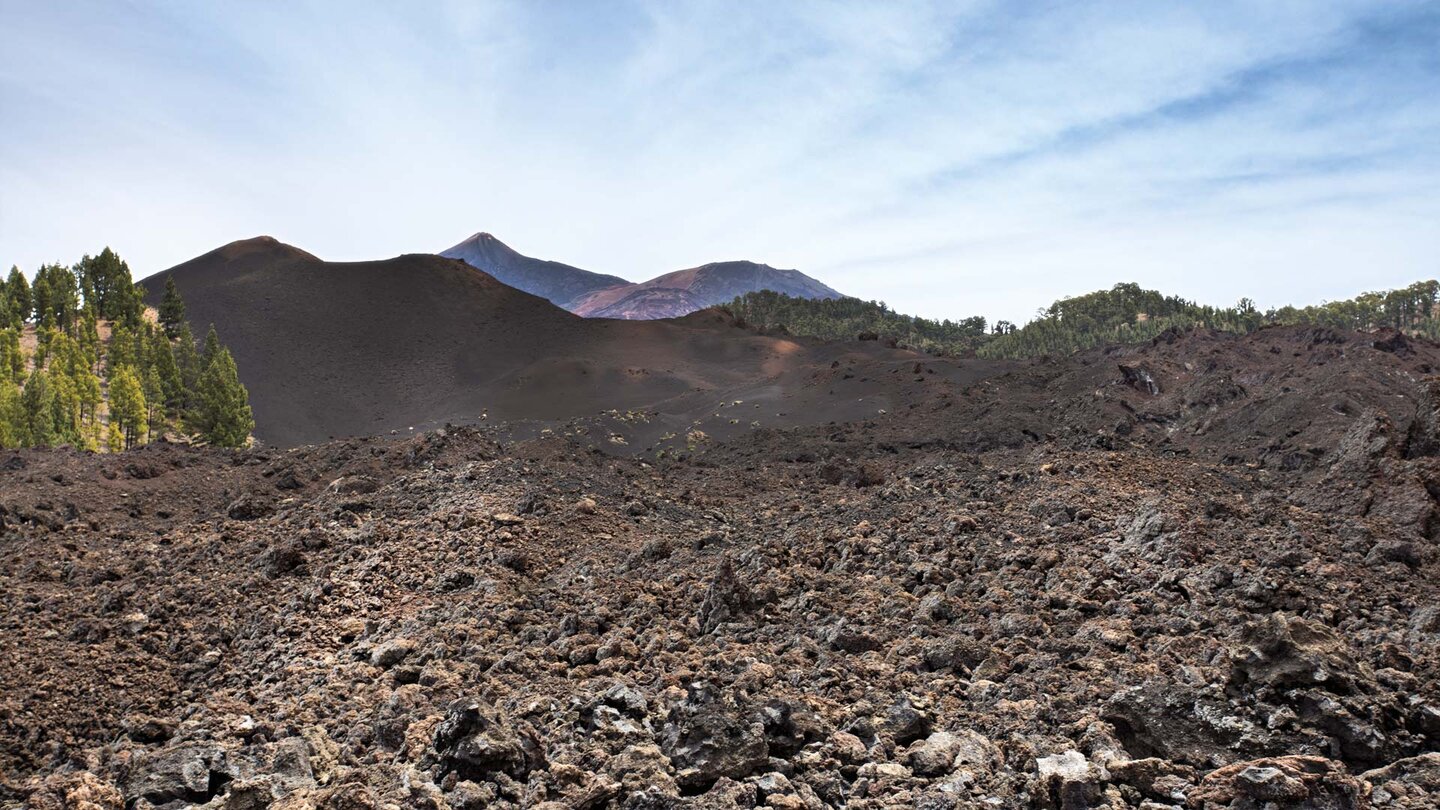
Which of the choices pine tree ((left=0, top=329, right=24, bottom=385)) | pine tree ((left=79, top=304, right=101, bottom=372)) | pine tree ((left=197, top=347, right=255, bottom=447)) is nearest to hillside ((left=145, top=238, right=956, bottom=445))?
pine tree ((left=197, top=347, right=255, bottom=447))

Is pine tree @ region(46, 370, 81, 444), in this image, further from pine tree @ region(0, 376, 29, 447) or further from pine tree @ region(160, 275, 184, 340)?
pine tree @ region(160, 275, 184, 340)

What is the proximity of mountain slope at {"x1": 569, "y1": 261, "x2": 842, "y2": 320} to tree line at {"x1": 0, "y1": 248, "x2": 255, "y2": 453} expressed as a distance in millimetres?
85630

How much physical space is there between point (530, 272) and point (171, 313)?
125 metres

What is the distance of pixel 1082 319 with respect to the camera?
85.5m

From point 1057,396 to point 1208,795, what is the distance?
31.8m

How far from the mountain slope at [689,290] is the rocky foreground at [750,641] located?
129770 millimetres

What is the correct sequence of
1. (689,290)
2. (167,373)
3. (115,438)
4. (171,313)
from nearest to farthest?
(115,438)
(167,373)
(171,313)
(689,290)

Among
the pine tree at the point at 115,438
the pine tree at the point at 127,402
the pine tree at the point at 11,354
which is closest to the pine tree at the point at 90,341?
the pine tree at the point at 11,354

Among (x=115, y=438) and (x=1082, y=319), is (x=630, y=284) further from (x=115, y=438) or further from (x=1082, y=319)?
(x=115, y=438)

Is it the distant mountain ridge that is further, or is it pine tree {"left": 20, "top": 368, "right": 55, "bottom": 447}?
the distant mountain ridge

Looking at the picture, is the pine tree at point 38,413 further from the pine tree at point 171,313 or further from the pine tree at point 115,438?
the pine tree at point 171,313

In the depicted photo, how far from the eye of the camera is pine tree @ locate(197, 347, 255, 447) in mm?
39906

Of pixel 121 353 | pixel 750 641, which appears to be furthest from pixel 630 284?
pixel 750 641

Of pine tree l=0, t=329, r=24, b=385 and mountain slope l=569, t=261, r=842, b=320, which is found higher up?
mountain slope l=569, t=261, r=842, b=320
